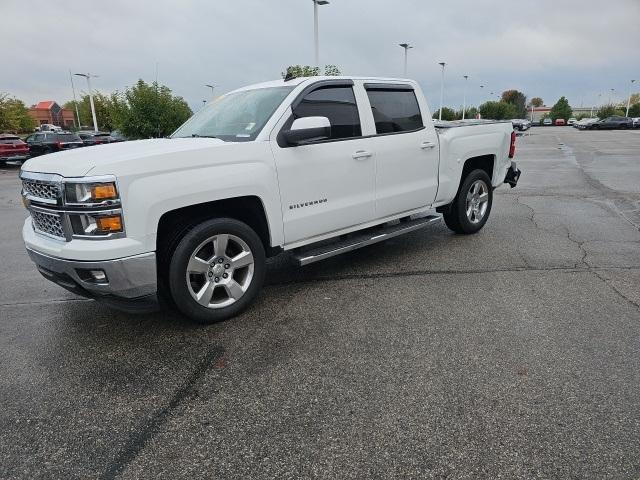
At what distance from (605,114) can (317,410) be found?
106265 mm

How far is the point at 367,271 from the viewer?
207 inches

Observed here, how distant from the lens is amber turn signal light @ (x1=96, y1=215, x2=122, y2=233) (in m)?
3.24

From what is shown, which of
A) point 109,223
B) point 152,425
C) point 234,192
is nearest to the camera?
point 152,425

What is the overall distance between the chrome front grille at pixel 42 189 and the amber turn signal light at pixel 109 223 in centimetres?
41

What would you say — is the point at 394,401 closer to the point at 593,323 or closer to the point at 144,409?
the point at 144,409

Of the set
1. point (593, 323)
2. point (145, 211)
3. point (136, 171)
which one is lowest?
point (593, 323)

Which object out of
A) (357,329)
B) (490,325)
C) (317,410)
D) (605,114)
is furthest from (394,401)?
(605,114)

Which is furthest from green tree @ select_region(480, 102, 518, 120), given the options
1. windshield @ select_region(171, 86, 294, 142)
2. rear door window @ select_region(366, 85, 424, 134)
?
windshield @ select_region(171, 86, 294, 142)

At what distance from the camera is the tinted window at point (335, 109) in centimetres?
443

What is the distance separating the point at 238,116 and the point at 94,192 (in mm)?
1747

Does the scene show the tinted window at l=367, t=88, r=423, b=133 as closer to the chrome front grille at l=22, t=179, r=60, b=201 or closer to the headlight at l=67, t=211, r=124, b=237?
the headlight at l=67, t=211, r=124, b=237

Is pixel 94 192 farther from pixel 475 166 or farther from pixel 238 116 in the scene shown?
pixel 475 166

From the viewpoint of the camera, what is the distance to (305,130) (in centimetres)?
394

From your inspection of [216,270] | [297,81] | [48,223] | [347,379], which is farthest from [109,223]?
[297,81]
